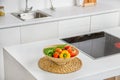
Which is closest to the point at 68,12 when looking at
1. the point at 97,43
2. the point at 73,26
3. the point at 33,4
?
the point at 73,26

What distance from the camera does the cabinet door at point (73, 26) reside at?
3701mm

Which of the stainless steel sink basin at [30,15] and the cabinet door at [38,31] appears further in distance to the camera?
the stainless steel sink basin at [30,15]

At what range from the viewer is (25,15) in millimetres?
3881

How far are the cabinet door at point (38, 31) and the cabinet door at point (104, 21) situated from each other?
0.64m

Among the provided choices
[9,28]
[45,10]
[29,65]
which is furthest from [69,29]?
[29,65]

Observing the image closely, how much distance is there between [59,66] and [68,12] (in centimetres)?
184

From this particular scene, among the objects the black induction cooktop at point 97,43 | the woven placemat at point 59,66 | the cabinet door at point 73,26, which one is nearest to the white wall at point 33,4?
the cabinet door at point 73,26

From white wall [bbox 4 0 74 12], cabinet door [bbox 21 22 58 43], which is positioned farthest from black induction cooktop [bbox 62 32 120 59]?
white wall [bbox 4 0 74 12]

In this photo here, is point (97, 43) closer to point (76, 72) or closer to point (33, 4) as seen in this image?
point (76, 72)

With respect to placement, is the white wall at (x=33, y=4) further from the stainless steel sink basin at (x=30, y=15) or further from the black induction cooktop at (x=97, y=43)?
the black induction cooktop at (x=97, y=43)

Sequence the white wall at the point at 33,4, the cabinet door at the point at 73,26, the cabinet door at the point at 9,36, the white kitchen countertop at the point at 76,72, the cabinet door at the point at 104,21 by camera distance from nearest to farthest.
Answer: the white kitchen countertop at the point at 76,72, the cabinet door at the point at 9,36, the cabinet door at the point at 73,26, the white wall at the point at 33,4, the cabinet door at the point at 104,21

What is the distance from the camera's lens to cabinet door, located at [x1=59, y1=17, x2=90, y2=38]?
370 cm

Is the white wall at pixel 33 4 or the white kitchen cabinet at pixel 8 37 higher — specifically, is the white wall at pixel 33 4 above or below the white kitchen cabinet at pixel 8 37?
above

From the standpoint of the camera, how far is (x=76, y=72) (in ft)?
6.84
